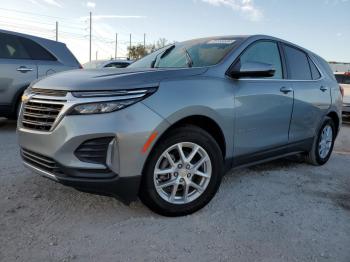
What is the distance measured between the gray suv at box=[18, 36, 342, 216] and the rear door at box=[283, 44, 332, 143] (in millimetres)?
121

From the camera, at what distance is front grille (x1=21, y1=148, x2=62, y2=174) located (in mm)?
2750

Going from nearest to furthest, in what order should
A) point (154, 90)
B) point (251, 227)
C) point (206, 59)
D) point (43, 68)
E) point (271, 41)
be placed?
point (154, 90) < point (251, 227) < point (206, 59) < point (271, 41) < point (43, 68)

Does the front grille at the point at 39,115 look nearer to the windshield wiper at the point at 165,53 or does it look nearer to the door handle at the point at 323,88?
the windshield wiper at the point at 165,53

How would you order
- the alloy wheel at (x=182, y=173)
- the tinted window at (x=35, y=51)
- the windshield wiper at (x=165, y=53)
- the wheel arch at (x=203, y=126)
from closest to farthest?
the wheel arch at (x=203, y=126)
the alloy wheel at (x=182, y=173)
the windshield wiper at (x=165, y=53)
the tinted window at (x=35, y=51)

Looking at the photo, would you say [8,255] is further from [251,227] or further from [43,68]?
[43,68]

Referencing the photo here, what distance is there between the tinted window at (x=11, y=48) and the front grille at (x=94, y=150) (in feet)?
14.6

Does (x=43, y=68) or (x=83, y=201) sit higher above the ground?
(x=43, y=68)

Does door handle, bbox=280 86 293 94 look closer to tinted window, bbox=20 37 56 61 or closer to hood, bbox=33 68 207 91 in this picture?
hood, bbox=33 68 207 91

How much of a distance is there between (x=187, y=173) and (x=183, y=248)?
A: 2.27 ft

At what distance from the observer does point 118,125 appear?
260 cm

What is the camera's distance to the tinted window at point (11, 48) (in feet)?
20.6

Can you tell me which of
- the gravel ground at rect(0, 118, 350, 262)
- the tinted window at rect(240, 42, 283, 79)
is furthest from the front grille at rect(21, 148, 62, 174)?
the tinted window at rect(240, 42, 283, 79)

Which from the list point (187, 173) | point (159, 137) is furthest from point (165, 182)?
point (159, 137)

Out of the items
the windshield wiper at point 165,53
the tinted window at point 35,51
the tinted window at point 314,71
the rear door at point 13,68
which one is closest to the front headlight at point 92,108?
the windshield wiper at point 165,53
